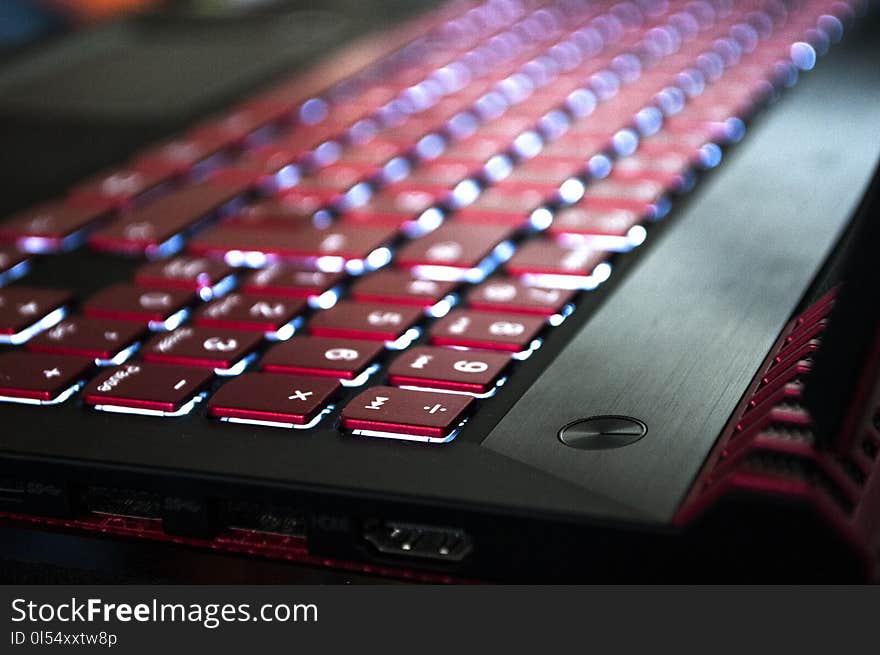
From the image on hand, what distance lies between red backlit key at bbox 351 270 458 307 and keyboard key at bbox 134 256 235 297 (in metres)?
0.08

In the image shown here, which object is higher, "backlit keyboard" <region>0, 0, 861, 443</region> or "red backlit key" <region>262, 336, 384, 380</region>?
"backlit keyboard" <region>0, 0, 861, 443</region>

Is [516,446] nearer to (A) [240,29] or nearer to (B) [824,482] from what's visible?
(B) [824,482]

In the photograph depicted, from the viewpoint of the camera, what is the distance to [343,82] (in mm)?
1066

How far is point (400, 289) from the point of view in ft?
1.97

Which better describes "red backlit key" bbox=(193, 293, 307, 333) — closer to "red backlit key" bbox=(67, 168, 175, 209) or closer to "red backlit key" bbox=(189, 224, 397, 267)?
"red backlit key" bbox=(189, 224, 397, 267)

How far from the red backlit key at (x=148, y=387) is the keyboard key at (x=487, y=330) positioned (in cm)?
11

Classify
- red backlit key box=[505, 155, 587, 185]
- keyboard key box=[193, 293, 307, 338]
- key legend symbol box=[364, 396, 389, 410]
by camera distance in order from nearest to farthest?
key legend symbol box=[364, 396, 389, 410], keyboard key box=[193, 293, 307, 338], red backlit key box=[505, 155, 587, 185]

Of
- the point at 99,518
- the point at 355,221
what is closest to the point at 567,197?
the point at 355,221

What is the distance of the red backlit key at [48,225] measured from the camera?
0.72m

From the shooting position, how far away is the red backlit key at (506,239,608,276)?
61 cm

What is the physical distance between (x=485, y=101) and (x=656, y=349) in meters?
0.51

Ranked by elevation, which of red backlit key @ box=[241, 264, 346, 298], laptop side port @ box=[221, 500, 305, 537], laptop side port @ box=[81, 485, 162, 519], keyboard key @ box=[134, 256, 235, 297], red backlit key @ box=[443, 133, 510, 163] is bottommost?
laptop side port @ box=[221, 500, 305, 537]

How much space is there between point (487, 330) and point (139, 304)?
0.18 m

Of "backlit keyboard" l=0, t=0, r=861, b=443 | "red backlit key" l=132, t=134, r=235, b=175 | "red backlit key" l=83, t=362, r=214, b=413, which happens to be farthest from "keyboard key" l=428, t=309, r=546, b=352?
"red backlit key" l=132, t=134, r=235, b=175
